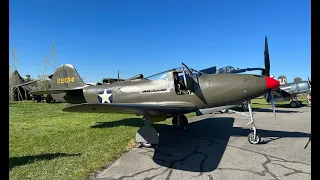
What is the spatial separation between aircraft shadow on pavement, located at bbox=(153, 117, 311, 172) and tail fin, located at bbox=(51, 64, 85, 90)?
5.07 meters

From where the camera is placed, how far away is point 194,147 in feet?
21.1

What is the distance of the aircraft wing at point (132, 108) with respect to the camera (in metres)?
4.84

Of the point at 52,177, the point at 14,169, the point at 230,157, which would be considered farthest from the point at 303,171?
the point at 14,169

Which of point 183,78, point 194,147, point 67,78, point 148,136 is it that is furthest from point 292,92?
point 67,78

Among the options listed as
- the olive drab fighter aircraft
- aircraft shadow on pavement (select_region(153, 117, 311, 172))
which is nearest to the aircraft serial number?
the olive drab fighter aircraft

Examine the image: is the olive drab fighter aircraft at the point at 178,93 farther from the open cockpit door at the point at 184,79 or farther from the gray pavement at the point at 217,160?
the gray pavement at the point at 217,160

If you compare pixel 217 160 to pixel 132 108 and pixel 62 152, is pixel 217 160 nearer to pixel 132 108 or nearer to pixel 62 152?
pixel 132 108

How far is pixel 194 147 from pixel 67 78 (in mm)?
7972

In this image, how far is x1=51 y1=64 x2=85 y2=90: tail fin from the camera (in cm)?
1098

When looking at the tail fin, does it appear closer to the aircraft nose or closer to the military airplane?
the aircraft nose

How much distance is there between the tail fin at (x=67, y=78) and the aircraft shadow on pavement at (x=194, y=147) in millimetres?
5071

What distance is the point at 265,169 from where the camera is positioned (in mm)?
4562
